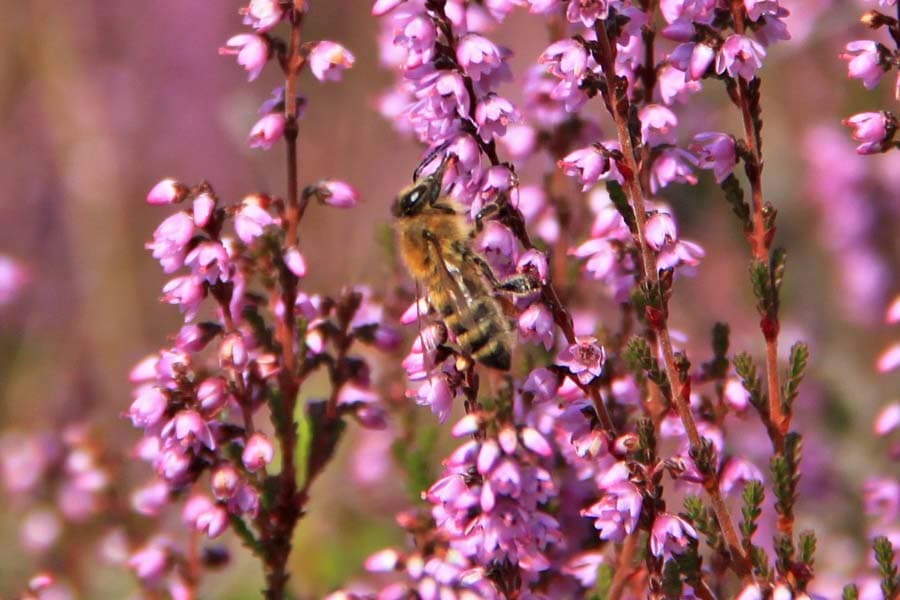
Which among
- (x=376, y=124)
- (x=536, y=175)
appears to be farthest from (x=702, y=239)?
(x=376, y=124)

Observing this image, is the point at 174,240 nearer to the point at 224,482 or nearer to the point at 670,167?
the point at 224,482

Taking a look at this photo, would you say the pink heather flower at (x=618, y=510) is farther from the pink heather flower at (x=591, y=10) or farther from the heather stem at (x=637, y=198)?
the pink heather flower at (x=591, y=10)

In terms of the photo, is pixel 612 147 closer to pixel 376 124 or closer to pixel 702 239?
pixel 702 239

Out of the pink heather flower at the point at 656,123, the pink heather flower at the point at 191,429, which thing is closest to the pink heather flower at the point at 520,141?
the pink heather flower at the point at 656,123

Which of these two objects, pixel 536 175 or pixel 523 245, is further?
pixel 536 175

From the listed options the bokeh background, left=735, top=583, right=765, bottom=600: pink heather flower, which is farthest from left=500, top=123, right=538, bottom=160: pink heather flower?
left=735, top=583, right=765, bottom=600: pink heather flower

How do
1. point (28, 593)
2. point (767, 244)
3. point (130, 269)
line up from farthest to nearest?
point (130, 269) < point (28, 593) < point (767, 244)
